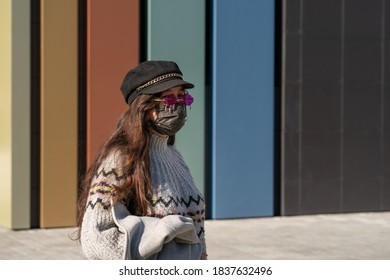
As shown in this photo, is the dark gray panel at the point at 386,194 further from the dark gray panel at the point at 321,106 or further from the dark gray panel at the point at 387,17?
the dark gray panel at the point at 387,17

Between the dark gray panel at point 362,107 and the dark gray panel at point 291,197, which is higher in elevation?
the dark gray panel at point 362,107

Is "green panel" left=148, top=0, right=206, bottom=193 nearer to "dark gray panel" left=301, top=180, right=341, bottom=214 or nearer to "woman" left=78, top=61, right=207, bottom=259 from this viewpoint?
"dark gray panel" left=301, top=180, right=341, bottom=214

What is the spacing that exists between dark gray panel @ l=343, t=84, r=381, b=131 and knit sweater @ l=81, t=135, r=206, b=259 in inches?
415

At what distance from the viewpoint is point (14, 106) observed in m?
12.6

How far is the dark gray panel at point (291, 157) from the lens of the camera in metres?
14.2

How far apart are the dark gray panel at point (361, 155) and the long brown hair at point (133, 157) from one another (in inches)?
423

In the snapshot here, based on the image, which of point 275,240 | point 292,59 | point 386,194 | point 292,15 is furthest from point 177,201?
point 386,194

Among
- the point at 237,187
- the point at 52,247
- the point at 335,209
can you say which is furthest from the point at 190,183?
the point at 335,209

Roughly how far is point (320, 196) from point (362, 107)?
1.53m

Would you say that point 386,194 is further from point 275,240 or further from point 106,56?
point 106,56

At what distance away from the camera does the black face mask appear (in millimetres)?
4137

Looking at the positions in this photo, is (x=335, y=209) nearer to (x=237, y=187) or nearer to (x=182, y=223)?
(x=237, y=187)

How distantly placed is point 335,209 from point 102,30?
4.51 m

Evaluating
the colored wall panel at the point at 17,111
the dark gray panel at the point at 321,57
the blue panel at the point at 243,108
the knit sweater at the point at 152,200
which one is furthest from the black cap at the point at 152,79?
the dark gray panel at the point at 321,57
